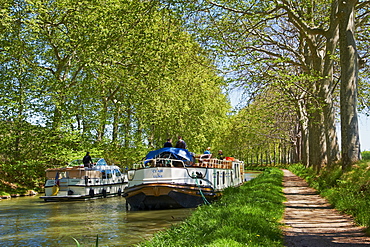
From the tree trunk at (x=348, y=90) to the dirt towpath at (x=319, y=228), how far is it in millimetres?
2788

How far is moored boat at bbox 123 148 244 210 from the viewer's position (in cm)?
2133

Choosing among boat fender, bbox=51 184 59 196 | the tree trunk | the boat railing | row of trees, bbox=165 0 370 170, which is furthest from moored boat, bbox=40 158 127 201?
the tree trunk

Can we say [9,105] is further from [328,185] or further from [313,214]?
[313,214]

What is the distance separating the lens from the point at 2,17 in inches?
1106

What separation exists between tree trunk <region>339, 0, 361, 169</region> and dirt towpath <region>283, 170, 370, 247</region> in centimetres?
279

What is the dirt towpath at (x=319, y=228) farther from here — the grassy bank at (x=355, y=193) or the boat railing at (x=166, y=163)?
the boat railing at (x=166, y=163)

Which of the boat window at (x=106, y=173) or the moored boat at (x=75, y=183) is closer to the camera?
the moored boat at (x=75, y=183)

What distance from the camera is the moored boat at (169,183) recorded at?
21328 mm

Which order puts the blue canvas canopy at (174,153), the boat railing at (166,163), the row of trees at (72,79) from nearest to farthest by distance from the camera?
the boat railing at (166,163) < the blue canvas canopy at (174,153) < the row of trees at (72,79)

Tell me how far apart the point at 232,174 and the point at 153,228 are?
15229 millimetres

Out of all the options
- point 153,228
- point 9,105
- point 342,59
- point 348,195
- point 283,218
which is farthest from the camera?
point 9,105

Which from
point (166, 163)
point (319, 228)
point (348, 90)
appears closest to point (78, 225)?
point (166, 163)

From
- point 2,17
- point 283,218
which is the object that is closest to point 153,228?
point 283,218

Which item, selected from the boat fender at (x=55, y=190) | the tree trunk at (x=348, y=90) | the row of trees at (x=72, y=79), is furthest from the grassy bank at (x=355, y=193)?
the boat fender at (x=55, y=190)
